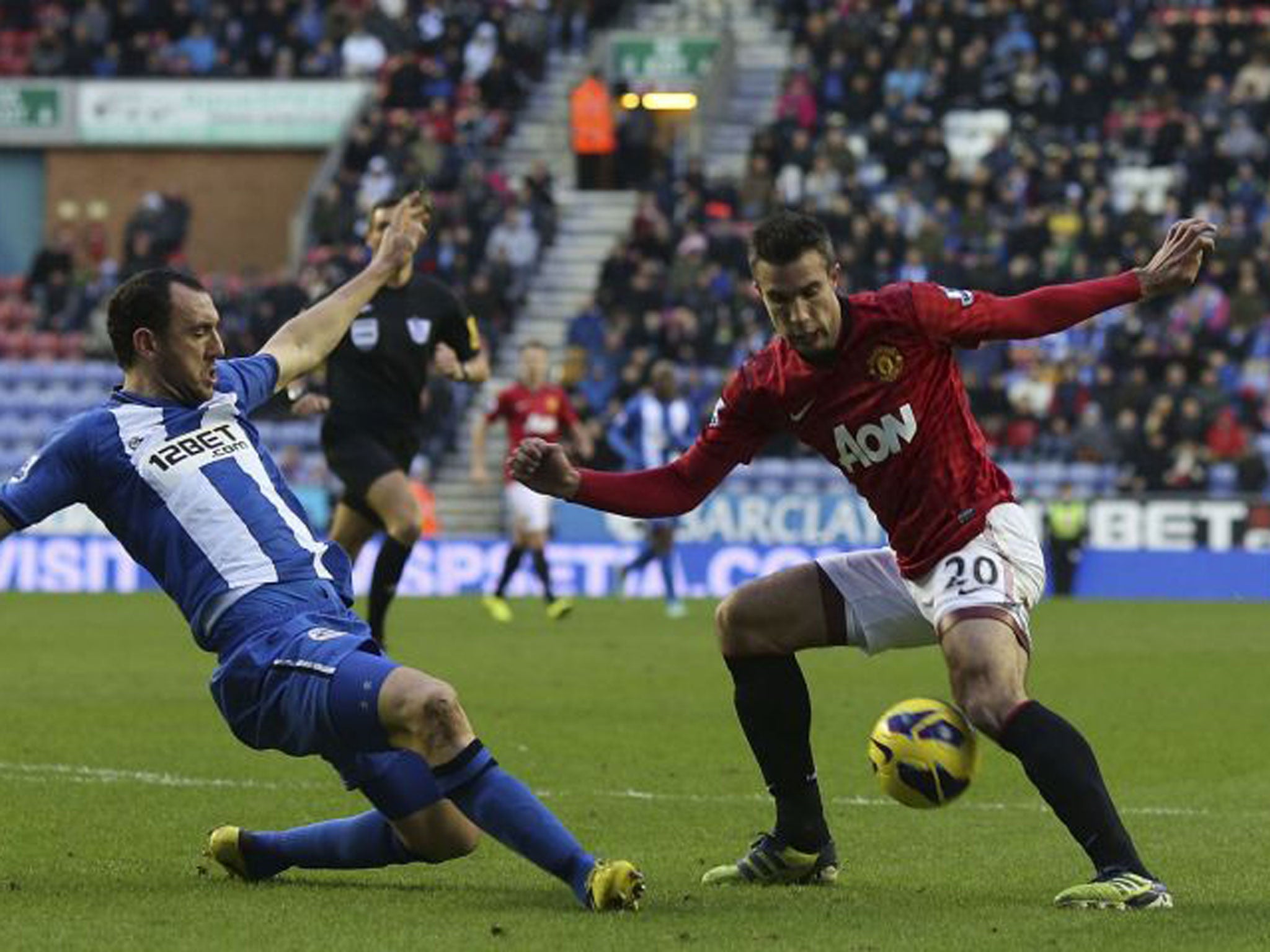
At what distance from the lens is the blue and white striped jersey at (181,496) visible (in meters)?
7.77

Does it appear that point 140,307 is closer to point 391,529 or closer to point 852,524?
point 391,529

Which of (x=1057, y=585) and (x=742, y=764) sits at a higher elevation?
(x=742, y=764)

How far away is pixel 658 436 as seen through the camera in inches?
966

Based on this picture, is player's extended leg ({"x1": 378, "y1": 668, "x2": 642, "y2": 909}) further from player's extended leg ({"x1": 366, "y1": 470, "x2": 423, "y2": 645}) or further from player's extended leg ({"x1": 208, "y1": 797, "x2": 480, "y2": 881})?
player's extended leg ({"x1": 366, "y1": 470, "x2": 423, "y2": 645})

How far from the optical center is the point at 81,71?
41.6 metres

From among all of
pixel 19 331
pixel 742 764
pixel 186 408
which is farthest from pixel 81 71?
pixel 186 408

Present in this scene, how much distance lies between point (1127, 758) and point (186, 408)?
19.2 feet

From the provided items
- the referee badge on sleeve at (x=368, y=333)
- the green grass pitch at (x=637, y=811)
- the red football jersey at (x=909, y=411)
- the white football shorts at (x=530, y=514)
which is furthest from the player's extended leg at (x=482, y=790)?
the white football shorts at (x=530, y=514)

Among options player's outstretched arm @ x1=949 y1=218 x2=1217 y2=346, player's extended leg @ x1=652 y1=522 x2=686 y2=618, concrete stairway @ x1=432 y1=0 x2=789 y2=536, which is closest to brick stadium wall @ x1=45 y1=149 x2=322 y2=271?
concrete stairway @ x1=432 y1=0 x2=789 y2=536

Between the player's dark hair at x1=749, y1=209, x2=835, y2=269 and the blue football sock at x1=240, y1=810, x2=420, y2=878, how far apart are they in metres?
2.01

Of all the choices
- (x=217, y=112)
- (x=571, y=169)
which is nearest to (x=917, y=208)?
(x=571, y=169)

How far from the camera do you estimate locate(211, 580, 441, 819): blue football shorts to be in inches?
290

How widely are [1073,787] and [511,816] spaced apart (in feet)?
5.11

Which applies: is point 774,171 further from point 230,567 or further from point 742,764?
point 230,567
